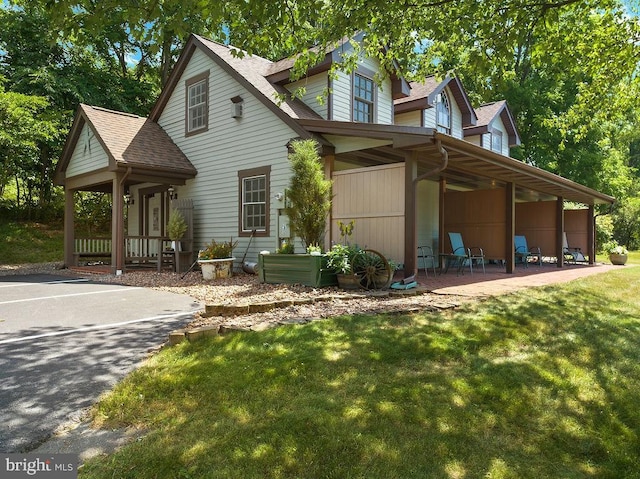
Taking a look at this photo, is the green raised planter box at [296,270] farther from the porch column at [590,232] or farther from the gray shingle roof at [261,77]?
the porch column at [590,232]

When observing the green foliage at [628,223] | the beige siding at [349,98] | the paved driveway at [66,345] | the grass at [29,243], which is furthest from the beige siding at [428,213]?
the green foliage at [628,223]

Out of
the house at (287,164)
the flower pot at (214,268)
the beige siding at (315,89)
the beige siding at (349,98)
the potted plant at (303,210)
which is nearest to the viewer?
the potted plant at (303,210)

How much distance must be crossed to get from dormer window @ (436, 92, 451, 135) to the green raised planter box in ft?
26.6

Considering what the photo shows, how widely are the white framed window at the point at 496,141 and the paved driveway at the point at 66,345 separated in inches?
535

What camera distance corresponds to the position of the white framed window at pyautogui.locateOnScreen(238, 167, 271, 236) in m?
10.6

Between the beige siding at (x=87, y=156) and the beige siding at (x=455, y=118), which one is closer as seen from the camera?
the beige siding at (x=87, y=156)

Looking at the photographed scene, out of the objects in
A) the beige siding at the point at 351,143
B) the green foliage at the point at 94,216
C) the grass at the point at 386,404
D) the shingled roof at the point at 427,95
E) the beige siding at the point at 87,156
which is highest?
the shingled roof at the point at 427,95

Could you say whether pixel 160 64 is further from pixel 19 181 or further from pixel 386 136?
pixel 386 136

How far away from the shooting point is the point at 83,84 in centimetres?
1870

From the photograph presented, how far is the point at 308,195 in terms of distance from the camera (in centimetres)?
795

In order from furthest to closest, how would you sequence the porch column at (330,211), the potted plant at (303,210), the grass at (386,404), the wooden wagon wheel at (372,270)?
the porch column at (330,211) < the potted plant at (303,210) < the wooden wagon wheel at (372,270) < the grass at (386,404)

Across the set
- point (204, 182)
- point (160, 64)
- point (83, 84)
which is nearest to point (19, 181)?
point (83, 84)

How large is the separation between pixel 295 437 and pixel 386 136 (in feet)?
19.9

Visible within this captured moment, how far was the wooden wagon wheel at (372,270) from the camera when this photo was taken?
7266 mm
